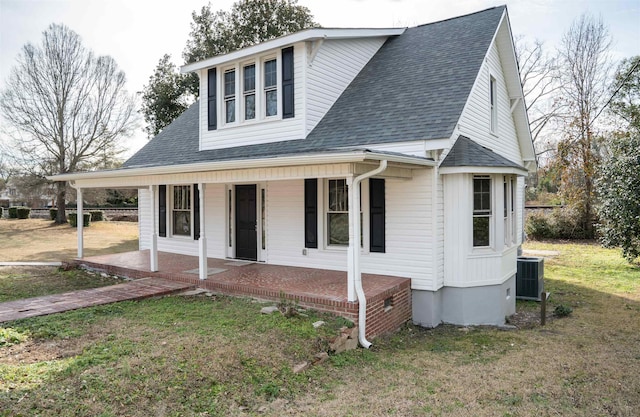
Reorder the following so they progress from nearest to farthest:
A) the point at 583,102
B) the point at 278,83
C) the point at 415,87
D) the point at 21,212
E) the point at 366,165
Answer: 1. the point at 366,165
2. the point at 415,87
3. the point at 278,83
4. the point at 583,102
5. the point at 21,212

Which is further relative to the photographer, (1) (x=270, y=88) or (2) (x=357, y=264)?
(1) (x=270, y=88)

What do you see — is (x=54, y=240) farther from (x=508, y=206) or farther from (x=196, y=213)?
(x=508, y=206)

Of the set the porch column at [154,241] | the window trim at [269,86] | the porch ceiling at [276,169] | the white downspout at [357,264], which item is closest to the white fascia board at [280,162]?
the porch ceiling at [276,169]

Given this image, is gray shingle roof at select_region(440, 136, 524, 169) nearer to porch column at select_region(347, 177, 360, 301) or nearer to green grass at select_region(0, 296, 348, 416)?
porch column at select_region(347, 177, 360, 301)

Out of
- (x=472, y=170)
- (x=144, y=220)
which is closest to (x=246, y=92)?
(x=472, y=170)

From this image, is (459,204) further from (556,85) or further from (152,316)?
(556,85)

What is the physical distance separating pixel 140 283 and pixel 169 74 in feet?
72.3

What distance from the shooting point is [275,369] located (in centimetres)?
509

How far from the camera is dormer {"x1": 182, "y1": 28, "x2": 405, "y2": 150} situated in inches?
380

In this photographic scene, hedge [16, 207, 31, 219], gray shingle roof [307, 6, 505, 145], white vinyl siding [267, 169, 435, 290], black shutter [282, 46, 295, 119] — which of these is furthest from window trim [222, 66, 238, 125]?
hedge [16, 207, 31, 219]

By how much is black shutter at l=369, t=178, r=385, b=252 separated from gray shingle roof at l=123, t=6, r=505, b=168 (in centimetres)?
88

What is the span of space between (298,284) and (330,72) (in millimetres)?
5292

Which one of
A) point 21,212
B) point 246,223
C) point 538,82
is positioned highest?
point 538,82

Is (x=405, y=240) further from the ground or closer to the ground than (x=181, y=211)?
closer to the ground
